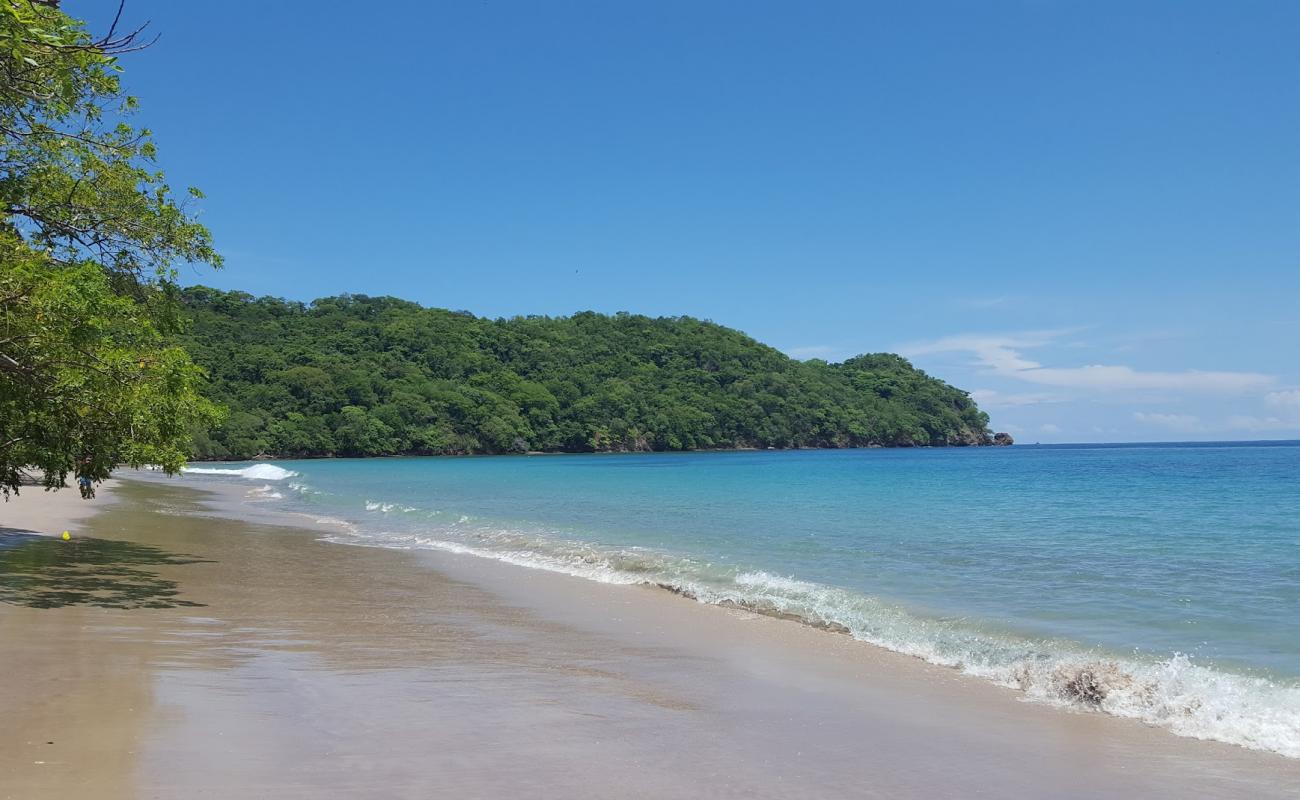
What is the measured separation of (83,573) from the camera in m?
12.5

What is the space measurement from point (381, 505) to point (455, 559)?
48.7 feet

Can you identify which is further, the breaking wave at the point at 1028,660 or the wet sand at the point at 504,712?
the breaking wave at the point at 1028,660

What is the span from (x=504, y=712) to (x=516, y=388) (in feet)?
396

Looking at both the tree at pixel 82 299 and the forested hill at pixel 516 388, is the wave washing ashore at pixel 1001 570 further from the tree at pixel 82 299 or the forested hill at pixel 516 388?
the forested hill at pixel 516 388

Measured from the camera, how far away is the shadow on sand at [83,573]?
33.9 ft

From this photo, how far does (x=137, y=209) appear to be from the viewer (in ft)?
39.8

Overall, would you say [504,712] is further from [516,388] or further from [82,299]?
[516,388]

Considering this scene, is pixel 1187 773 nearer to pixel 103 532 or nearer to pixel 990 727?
pixel 990 727

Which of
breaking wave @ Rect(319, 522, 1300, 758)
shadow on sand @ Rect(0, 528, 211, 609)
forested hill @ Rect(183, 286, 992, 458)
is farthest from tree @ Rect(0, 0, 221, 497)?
forested hill @ Rect(183, 286, 992, 458)

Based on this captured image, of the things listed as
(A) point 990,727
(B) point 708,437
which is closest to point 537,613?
(A) point 990,727

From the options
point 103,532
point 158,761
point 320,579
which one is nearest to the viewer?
point 158,761

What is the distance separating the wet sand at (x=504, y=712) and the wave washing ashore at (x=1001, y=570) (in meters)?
0.71

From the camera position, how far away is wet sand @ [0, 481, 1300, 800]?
16.0 feet

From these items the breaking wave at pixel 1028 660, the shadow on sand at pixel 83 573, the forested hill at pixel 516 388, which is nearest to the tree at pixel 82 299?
the shadow on sand at pixel 83 573
